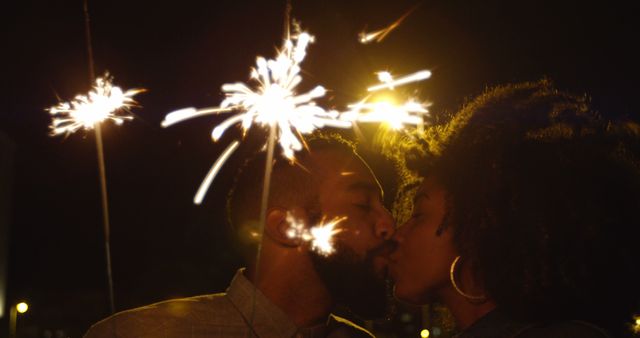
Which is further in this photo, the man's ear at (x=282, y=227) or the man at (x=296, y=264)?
the man's ear at (x=282, y=227)

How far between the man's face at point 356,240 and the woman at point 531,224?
493 mm

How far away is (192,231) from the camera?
78.5 feet

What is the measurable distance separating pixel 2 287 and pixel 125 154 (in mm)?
16685

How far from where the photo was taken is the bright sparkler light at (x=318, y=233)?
467cm

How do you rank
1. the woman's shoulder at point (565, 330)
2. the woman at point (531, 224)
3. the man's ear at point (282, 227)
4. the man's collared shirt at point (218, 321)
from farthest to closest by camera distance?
the man's ear at point (282, 227) < the man's collared shirt at point (218, 321) < the woman at point (531, 224) < the woman's shoulder at point (565, 330)

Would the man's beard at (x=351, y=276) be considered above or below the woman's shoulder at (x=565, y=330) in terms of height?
above

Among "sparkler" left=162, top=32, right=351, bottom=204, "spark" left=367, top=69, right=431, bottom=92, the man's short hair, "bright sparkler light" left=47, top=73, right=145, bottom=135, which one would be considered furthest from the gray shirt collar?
"bright sparkler light" left=47, top=73, right=145, bottom=135

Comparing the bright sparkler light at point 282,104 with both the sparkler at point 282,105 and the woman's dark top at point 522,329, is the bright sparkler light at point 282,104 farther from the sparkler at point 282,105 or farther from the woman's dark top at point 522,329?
the woman's dark top at point 522,329

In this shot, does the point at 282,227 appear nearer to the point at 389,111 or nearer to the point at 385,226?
the point at 385,226

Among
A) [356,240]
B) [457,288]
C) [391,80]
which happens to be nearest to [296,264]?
[356,240]

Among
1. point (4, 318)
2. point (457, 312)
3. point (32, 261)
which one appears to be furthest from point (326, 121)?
point (4, 318)

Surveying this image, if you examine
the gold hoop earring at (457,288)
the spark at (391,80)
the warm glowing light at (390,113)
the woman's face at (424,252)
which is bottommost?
the gold hoop earring at (457,288)

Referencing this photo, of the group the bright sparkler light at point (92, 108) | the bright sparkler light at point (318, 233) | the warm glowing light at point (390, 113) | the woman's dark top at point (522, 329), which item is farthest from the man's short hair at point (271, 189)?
the woman's dark top at point (522, 329)

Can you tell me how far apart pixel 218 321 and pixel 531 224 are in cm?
196
